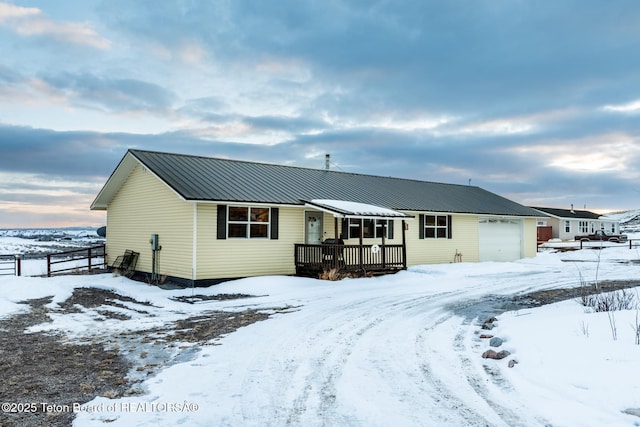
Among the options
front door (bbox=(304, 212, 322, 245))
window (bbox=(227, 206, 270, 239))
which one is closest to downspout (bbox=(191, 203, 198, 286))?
window (bbox=(227, 206, 270, 239))

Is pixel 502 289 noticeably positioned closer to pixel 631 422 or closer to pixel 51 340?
pixel 631 422

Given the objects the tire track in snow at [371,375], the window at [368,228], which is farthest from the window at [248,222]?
the tire track in snow at [371,375]

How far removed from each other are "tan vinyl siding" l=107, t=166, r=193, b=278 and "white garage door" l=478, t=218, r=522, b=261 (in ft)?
53.9

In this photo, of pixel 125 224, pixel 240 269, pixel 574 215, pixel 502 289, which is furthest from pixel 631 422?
pixel 574 215

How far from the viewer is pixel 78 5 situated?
524 inches

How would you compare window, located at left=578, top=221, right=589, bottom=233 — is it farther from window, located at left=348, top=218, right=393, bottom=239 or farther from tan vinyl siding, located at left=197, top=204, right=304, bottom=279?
tan vinyl siding, located at left=197, top=204, right=304, bottom=279

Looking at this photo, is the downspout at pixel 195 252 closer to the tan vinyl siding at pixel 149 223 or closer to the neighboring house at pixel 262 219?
the neighboring house at pixel 262 219

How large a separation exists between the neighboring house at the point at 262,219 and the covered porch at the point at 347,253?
0.05 metres

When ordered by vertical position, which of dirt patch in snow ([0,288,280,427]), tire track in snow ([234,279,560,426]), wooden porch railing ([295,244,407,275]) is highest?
wooden porch railing ([295,244,407,275])

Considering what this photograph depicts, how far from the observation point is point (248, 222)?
1655cm

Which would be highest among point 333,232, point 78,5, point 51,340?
point 78,5

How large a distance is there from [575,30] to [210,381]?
53.3 feet

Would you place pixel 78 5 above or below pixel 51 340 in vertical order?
above

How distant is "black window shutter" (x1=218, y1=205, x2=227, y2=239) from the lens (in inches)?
620
